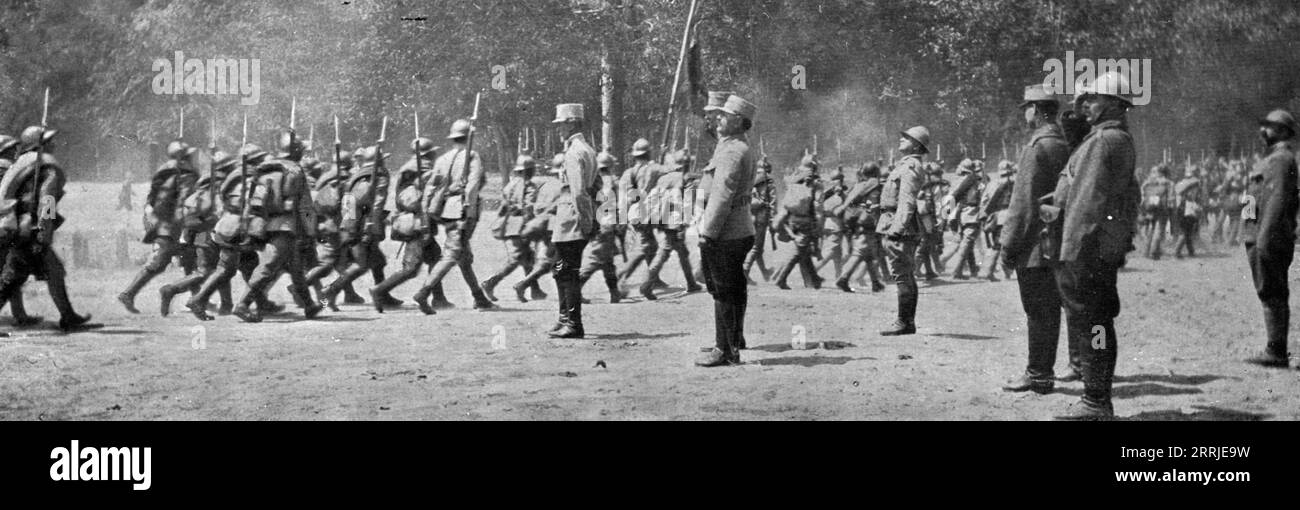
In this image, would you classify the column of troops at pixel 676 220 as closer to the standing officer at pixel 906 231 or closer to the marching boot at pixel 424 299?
the standing officer at pixel 906 231

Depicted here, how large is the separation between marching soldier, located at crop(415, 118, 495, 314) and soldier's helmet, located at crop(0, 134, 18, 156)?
366 cm

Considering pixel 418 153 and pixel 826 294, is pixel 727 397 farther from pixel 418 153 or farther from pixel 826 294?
pixel 826 294

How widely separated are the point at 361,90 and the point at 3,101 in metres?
5.18

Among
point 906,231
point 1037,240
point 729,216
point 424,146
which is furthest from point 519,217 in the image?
point 1037,240

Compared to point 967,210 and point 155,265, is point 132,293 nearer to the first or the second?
point 155,265

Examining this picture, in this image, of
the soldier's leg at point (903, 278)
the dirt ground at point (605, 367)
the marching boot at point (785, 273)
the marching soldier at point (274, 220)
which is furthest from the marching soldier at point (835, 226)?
the marching soldier at point (274, 220)

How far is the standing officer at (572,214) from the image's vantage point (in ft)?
35.3

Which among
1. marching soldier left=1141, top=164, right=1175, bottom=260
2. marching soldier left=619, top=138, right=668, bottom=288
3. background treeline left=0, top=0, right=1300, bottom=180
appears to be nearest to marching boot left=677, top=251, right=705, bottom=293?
marching soldier left=619, top=138, right=668, bottom=288

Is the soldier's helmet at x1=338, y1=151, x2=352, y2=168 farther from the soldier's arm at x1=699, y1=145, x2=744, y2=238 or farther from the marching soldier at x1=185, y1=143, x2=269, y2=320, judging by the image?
the soldier's arm at x1=699, y1=145, x2=744, y2=238

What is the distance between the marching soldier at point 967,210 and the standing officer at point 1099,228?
10.7 m

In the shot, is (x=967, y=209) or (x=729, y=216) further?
(x=967, y=209)

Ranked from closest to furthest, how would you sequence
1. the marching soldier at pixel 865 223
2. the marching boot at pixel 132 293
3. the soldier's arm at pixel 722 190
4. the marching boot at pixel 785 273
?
1. the soldier's arm at pixel 722 190
2. the marching boot at pixel 132 293
3. the marching soldier at pixel 865 223
4. the marching boot at pixel 785 273

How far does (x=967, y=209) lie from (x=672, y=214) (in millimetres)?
5711

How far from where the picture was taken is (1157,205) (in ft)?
70.1
